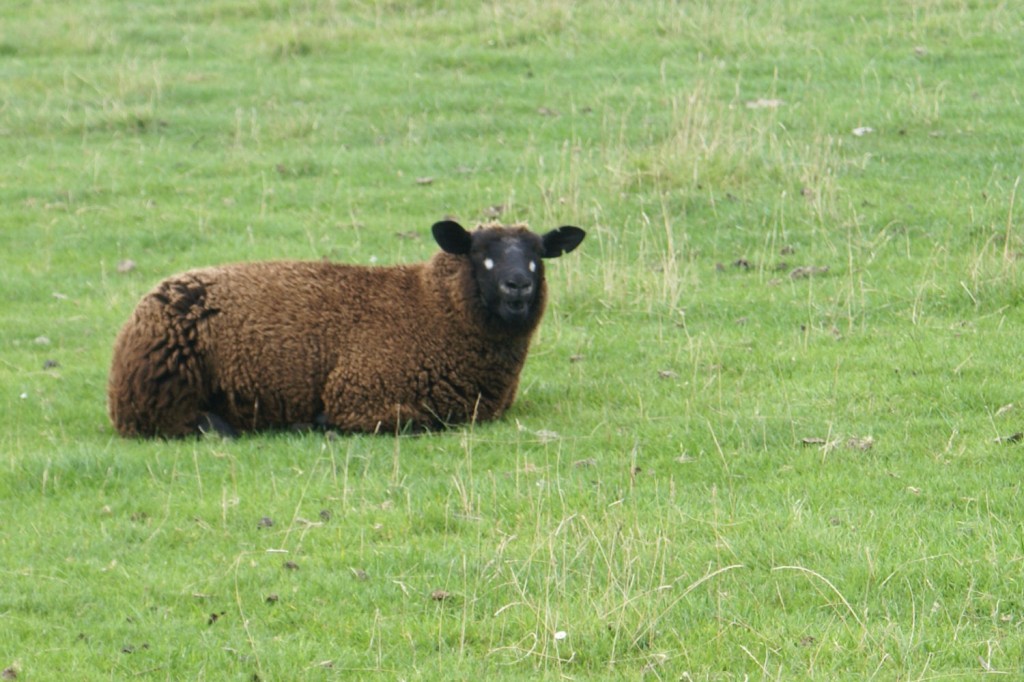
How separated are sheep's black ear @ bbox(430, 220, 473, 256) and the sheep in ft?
0.04

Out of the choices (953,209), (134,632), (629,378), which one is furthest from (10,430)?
(953,209)

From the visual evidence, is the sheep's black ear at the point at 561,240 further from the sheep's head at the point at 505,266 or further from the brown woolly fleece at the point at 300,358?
the brown woolly fleece at the point at 300,358

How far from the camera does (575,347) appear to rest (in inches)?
503

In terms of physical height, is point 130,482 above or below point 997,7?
below

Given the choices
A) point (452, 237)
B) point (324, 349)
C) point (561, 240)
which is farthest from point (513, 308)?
point (324, 349)

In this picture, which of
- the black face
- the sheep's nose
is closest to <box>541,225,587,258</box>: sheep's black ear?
the black face

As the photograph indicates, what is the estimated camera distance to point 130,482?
963 centimetres

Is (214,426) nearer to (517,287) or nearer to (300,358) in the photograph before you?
(300,358)

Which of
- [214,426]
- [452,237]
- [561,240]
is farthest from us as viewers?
[561,240]

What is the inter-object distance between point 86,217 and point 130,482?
8.33 m

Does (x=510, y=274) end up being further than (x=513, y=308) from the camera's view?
No

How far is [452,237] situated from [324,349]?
53.2 inches

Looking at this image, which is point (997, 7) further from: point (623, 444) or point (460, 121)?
point (623, 444)

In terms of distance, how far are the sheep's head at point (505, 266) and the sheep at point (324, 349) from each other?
0.4 inches
